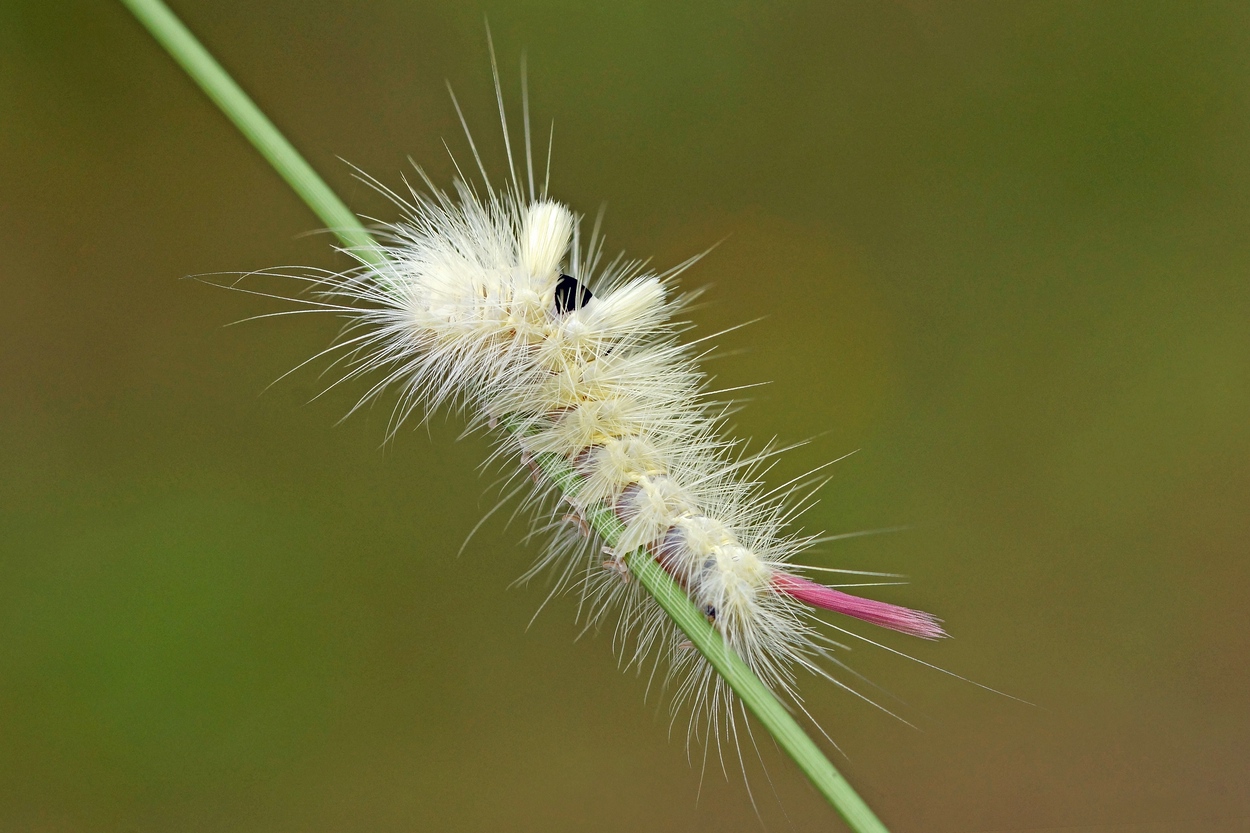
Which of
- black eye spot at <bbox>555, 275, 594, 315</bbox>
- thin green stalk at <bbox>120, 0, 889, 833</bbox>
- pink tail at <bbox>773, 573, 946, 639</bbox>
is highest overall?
black eye spot at <bbox>555, 275, 594, 315</bbox>

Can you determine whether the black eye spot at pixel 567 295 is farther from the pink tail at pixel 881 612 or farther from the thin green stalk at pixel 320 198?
the pink tail at pixel 881 612

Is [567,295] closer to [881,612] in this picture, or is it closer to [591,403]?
[591,403]

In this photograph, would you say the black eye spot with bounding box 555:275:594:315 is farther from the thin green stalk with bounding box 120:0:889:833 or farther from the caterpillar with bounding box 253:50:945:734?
the thin green stalk with bounding box 120:0:889:833

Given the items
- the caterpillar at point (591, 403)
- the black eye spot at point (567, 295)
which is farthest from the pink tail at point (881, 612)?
the black eye spot at point (567, 295)

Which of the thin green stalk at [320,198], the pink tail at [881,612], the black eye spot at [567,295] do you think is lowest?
the thin green stalk at [320,198]

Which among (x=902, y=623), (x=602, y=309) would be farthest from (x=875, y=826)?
(x=602, y=309)

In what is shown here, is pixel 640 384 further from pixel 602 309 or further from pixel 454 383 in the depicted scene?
pixel 454 383

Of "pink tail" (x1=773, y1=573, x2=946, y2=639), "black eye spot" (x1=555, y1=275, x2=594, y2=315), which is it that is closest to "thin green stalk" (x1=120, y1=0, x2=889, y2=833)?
"pink tail" (x1=773, y1=573, x2=946, y2=639)
